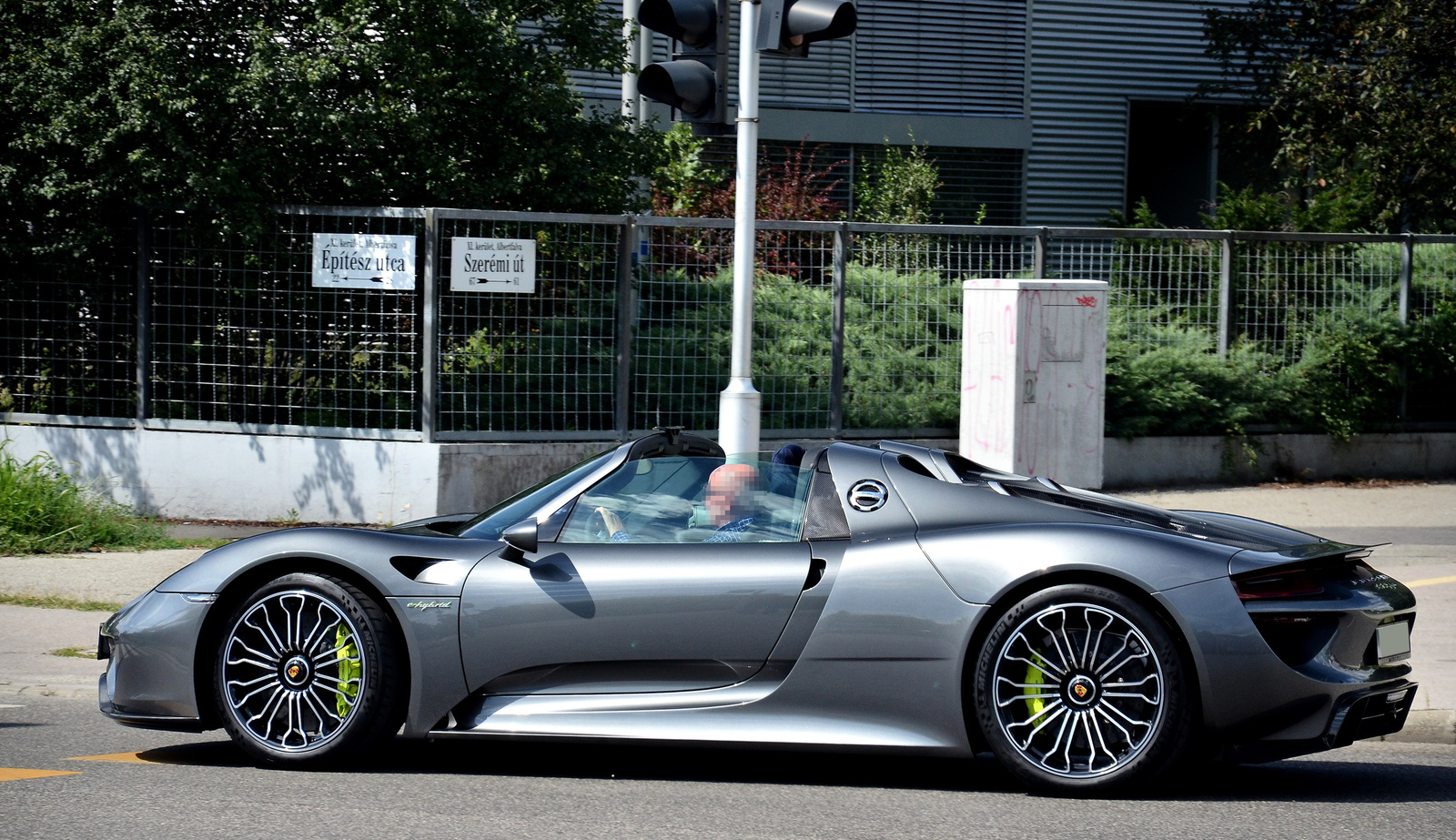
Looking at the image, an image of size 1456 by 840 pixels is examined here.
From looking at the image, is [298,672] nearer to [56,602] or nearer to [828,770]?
A: [828,770]

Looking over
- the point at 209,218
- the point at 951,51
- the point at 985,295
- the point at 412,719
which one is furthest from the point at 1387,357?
the point at 412,719

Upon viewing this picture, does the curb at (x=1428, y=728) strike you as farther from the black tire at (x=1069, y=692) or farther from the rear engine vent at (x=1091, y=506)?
the black tire at (x=1069, y=692)

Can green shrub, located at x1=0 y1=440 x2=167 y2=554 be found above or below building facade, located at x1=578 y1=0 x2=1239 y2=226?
below

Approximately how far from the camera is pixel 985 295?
1043cm

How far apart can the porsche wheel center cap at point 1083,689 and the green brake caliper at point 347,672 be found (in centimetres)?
245

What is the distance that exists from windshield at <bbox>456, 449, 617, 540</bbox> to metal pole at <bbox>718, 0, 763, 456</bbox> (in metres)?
2.62

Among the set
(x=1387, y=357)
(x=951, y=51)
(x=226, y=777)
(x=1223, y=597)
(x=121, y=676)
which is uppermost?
(x=951, y=51)

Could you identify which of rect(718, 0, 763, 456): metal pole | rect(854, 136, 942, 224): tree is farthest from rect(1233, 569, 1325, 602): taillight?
rect(854, 136, 942, 224): tree

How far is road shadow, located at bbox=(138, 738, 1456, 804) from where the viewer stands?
16.8 ft

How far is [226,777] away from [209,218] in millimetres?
7183

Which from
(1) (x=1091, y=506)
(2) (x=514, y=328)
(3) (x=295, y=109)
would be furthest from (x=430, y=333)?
(1) (x=1091, y=506)

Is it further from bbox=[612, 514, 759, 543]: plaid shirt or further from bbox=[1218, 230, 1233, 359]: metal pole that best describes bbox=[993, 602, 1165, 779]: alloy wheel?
bbox=[1218, 230, 1233, 359]: metal pole

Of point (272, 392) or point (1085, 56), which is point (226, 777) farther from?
point (1085, 56)

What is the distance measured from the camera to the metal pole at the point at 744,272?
817 centimetres
